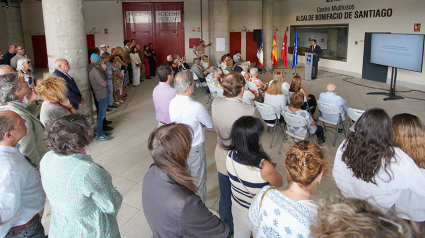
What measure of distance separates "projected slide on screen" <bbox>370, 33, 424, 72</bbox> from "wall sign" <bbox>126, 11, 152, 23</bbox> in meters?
10.8

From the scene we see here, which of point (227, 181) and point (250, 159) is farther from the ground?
point (250, 159)

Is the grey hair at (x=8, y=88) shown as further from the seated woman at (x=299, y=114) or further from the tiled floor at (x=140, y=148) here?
the seated woman at (x=299, y=114)

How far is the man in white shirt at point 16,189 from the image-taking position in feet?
5.64

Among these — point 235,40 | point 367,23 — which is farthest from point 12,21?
point 367,23

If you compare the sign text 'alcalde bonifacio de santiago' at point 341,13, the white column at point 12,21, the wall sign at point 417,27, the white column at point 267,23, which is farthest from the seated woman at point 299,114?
the white column at point 12,21

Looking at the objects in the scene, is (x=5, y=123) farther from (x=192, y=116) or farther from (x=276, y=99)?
(x=276, y=99)

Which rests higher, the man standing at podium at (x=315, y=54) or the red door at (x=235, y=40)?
the red door at (x=235, y=40)

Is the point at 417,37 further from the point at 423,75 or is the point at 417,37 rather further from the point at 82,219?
the point at 82,219

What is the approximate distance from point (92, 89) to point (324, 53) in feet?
40.8

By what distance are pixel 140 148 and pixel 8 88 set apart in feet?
8.52

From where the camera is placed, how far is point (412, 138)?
2000 millimetres

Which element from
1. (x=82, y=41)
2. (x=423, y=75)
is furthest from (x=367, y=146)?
(x=423, y=75)

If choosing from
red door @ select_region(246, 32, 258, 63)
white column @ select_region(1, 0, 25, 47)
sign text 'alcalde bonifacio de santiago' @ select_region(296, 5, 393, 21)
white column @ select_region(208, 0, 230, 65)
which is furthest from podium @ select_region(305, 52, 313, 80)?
white column @ select_region(1, 0, 25, 47)

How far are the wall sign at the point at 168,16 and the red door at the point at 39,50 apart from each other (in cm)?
609
